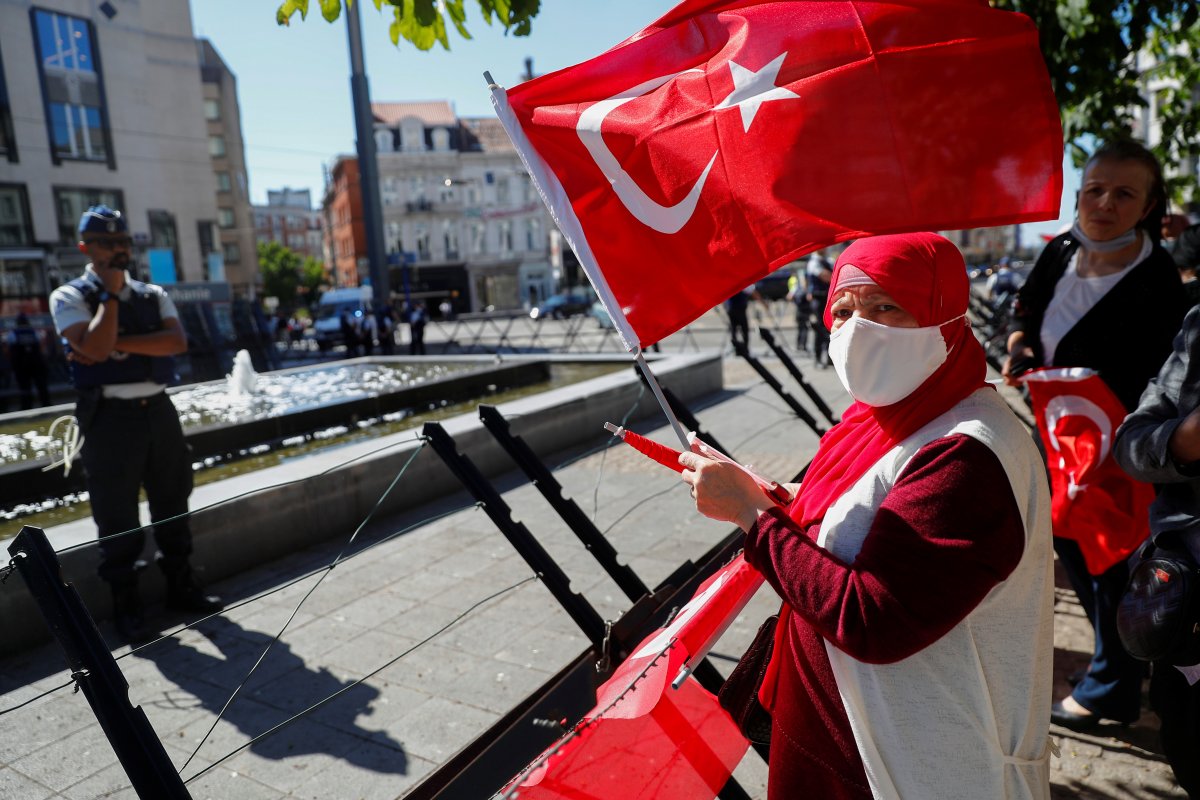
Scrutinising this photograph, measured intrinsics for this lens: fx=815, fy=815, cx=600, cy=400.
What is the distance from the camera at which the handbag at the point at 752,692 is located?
2.02 metres

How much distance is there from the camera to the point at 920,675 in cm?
152

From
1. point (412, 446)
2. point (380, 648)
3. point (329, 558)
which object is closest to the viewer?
point (380, 648)

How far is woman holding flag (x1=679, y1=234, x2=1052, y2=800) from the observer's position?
1.41 m

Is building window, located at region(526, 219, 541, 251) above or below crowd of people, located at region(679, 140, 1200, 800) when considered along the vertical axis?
above

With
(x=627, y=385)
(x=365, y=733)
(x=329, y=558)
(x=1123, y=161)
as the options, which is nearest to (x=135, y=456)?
(x=329, y=558)

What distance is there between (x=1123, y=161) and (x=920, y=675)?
2379mm

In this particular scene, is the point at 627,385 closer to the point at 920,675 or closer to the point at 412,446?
the point at 412,446

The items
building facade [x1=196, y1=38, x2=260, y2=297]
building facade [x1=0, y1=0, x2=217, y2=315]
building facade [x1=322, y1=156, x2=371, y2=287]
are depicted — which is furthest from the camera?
building facade [x1=322, y1=156, x2=371, y2=287]

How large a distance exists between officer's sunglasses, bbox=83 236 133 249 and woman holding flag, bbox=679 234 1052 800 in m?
3.94

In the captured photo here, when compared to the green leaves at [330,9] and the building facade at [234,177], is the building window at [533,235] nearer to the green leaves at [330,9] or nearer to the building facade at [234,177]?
the building facade at [234,177]

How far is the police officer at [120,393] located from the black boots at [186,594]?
2.3 inches

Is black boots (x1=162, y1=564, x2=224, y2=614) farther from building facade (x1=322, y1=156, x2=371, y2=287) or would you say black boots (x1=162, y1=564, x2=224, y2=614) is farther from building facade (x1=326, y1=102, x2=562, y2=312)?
building facade (x1=322, y1=156, x2=371, y2=287)

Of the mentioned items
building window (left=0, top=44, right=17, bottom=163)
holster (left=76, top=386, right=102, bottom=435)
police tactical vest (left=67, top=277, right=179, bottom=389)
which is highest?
building window (left=0, top=44, right=17, bottom=163)

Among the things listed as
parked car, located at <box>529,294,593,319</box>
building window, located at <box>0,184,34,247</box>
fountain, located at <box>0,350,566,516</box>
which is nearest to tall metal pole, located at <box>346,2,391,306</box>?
fountain, located at <box>0,350,566,516</box>
